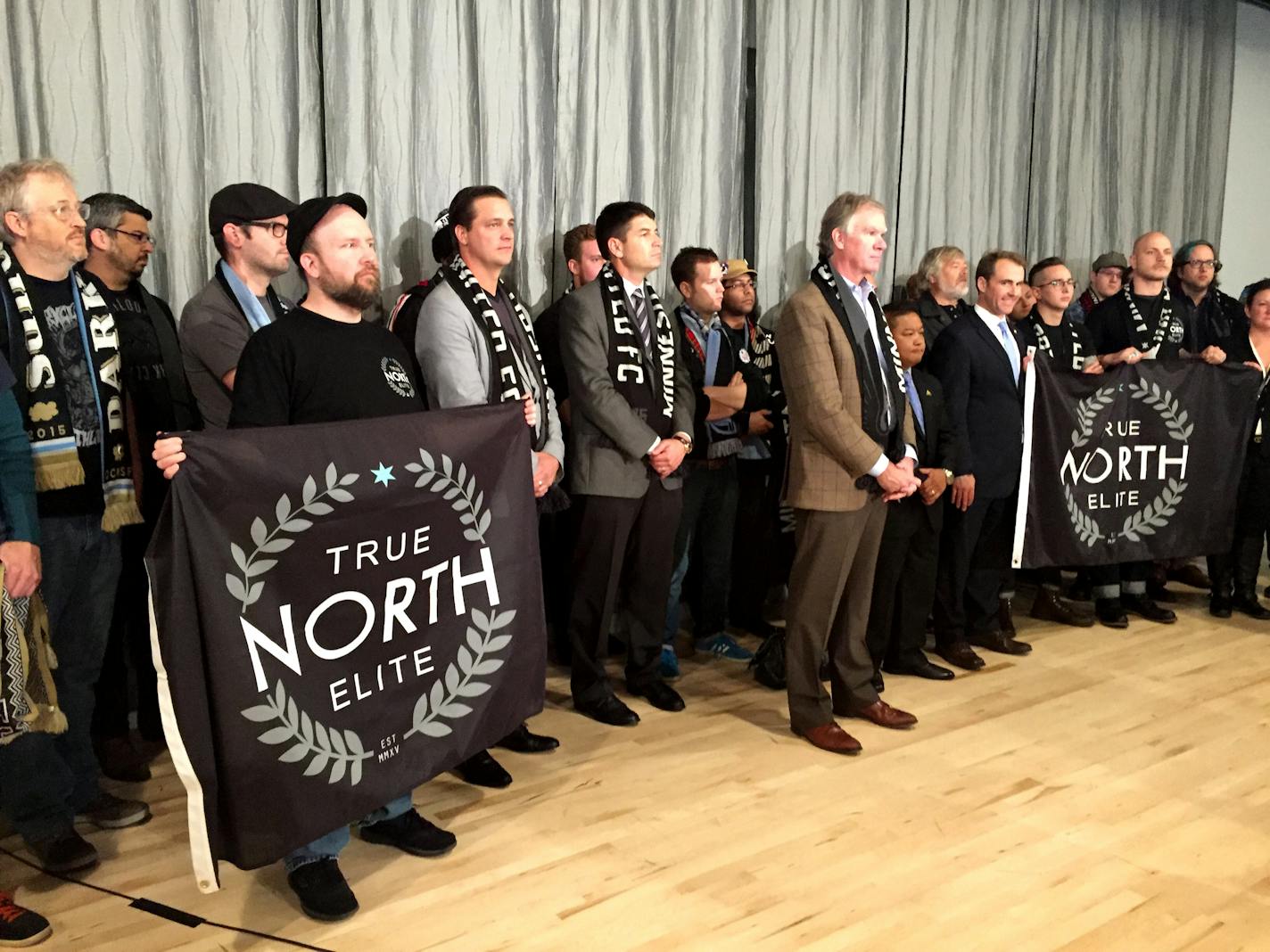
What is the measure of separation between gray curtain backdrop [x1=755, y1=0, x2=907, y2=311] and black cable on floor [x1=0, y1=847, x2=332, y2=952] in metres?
3.56

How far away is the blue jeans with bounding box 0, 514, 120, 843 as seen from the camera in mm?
2502

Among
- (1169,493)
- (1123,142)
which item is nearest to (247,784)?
(1169,493)

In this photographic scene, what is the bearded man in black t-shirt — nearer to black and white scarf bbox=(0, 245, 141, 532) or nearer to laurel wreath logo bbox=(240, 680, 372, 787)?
laurel wreath logo bbox=(240, 680, 372, 787)

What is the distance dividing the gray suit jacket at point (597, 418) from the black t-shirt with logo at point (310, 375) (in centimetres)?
97

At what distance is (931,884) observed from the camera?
2.54 meters

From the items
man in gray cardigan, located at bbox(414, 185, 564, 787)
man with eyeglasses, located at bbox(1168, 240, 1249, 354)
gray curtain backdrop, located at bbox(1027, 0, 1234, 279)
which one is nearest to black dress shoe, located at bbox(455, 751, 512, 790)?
man in gray cardigan, located at bbox(414, 185, 564, 787)

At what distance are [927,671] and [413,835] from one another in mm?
2082

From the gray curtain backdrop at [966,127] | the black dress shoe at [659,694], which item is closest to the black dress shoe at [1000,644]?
the black dress shoe at [659,694]

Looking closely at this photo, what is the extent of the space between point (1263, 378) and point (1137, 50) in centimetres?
278

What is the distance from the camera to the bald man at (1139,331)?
4.83 m

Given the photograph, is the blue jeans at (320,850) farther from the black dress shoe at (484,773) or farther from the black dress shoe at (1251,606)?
the black dress shoe at (1251,606)

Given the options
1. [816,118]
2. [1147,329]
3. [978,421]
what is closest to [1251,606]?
[1147,329]

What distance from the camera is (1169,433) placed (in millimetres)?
4594

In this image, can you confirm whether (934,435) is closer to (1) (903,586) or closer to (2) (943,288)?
(1) (903,586)
